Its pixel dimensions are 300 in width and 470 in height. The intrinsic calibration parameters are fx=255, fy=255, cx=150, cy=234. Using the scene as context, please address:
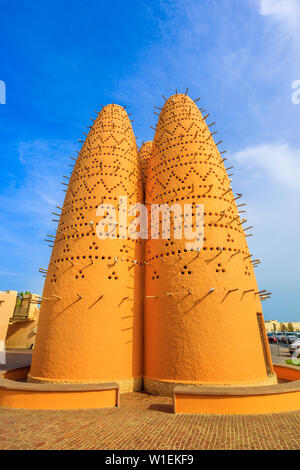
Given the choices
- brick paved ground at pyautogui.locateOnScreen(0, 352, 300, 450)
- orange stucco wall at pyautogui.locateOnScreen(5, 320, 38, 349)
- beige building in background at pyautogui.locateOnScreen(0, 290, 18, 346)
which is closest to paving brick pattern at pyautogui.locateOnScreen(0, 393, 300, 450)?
brick paved ground at pyautogui.locateOnScreen(0, 352, 300, 450)

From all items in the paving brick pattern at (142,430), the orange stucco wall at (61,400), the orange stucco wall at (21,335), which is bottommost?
the paving brick pattern at (142,430)

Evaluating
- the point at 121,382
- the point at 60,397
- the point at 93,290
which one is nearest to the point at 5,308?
the point at 93,290

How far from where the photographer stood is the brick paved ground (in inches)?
218

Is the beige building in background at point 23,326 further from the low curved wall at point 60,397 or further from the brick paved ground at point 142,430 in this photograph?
the brick paved ground at point 142,430

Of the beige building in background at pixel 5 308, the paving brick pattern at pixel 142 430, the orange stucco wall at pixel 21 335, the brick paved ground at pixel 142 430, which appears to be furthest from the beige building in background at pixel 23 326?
the paving brick pattern at pixel 142 430

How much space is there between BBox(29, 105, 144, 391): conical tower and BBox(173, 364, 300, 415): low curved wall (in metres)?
3.83

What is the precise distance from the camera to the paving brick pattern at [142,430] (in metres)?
5.54

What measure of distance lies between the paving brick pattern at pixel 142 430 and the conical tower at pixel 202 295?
223 cm

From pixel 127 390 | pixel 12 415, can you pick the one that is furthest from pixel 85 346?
pixel 12 415

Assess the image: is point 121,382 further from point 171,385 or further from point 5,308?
point 5,308

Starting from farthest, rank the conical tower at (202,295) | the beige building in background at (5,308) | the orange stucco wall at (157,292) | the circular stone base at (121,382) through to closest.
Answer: the beige building in background at (5,308), the circular stone base at (121,382), the orange stucco wall at (157,292), the conical tower at (202,295)

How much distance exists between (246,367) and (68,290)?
8.11m

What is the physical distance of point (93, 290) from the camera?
11570 millimetres

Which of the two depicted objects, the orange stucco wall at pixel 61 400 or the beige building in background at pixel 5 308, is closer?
the orange stucco wall at pixel 61 400
